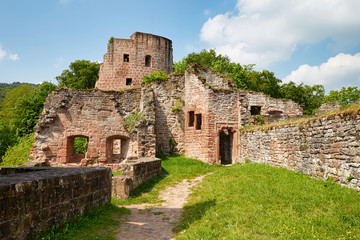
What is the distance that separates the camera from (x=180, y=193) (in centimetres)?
854

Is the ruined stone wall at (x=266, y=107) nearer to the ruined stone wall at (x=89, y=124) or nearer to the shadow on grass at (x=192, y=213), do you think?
the ruined stone wall at (x=89, y=124)

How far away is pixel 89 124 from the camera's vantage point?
1574 cm

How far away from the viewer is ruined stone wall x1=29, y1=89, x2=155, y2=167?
50.3ft

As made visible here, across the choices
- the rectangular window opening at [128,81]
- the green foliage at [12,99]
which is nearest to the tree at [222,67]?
the rectangular window opening at [128,81]

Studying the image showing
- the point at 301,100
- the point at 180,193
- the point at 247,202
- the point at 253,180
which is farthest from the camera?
the point at 301,100

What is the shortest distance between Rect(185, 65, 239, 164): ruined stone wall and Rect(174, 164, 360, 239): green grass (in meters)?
7.99

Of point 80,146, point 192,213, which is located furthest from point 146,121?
point 80,146

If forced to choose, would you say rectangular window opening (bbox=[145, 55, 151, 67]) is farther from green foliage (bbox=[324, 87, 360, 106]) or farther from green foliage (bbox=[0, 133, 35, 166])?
green foliage (bbox=[324, 87, 360, 106])

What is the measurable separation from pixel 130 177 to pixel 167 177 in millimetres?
3089

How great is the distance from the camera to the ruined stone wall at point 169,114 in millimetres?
16594

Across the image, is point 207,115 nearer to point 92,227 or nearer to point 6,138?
point 92,227

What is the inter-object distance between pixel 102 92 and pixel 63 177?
12567 millimetres

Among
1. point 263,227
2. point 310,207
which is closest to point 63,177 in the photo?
point 263,227

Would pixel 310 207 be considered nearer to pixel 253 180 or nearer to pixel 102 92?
pixel 253 180
